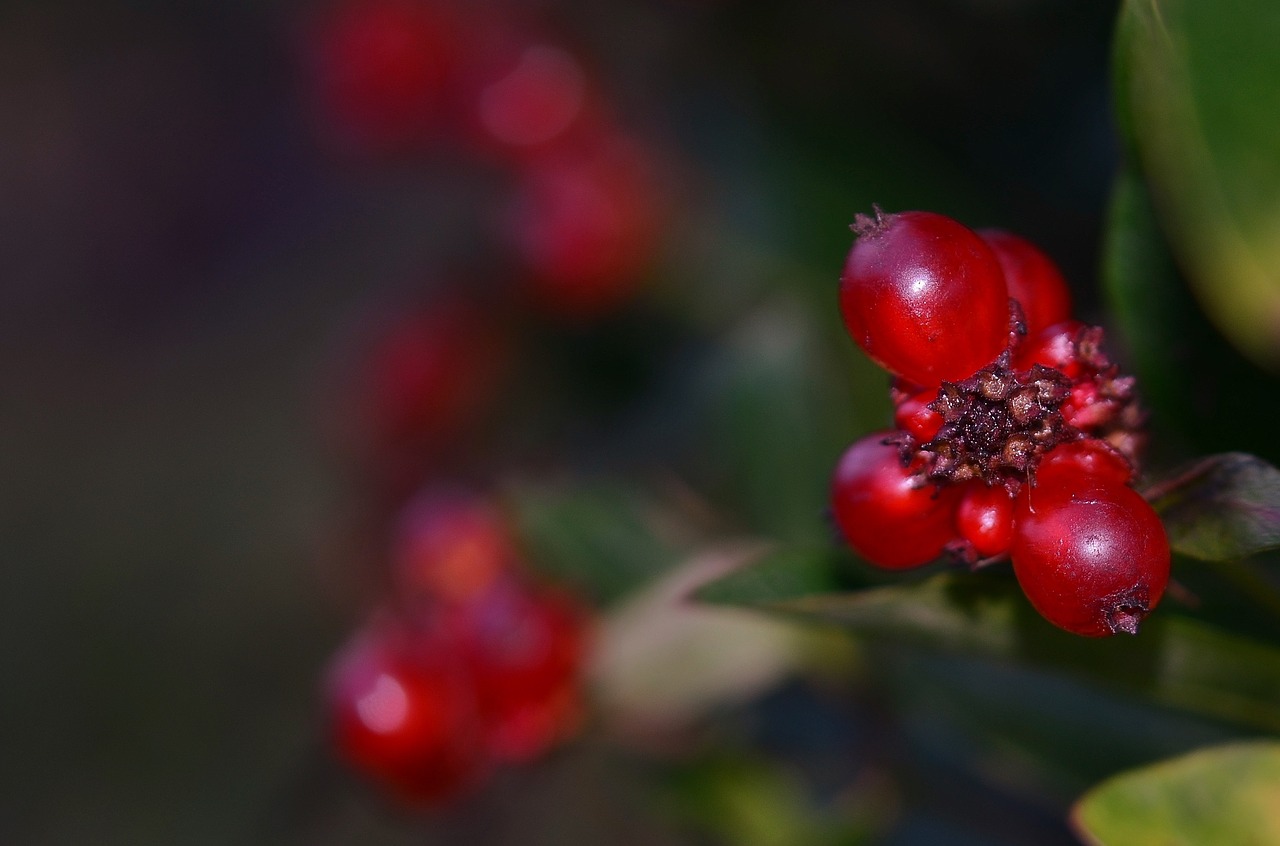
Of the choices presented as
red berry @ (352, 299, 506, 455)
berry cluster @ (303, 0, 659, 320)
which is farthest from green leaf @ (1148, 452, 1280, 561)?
red berry @ (352, 299, 506, 455)

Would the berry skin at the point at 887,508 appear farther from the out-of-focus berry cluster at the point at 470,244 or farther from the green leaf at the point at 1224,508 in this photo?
the out-of-focus berry cluster at the point at 470,244

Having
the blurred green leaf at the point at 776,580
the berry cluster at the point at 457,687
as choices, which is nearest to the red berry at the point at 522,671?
the berry cluster at the point at 457,687

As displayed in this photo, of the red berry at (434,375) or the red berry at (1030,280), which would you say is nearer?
the red berry at (1030,280)

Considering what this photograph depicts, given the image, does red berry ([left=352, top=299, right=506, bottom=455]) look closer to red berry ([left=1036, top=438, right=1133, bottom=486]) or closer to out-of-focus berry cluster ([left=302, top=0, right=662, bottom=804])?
out-of-focus berry cluster ([left=302, top=0, right=662, bottom=804])

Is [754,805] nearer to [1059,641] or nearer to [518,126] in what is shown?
[1059,641]

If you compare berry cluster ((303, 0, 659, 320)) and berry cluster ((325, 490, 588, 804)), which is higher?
berry cluster ((303, 0, 659, 320))

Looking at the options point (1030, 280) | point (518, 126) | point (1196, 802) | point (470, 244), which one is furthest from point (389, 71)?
point (1196, 802)

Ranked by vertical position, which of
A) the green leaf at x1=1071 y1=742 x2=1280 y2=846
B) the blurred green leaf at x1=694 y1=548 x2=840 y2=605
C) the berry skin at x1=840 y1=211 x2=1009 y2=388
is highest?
the berry skin at x1=840 y1=211 x2=1009 y2=388
